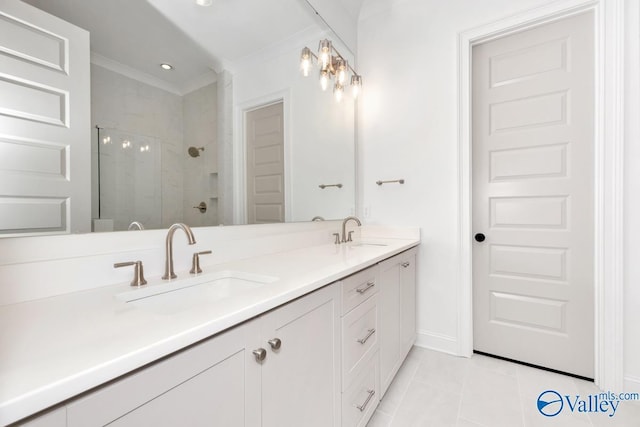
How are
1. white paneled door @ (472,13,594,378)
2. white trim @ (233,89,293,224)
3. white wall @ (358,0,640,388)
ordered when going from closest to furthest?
1. white trim @ (233,89,293,224)
2. white paneled door @ (472,13,594,378)
3. white wall @ (358,0,640,388)

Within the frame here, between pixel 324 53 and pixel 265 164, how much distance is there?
0.94m

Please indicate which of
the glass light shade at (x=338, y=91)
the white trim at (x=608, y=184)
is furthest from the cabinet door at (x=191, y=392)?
the white trim at (x=608, y=184)

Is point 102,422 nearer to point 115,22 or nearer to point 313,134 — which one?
point 115,22

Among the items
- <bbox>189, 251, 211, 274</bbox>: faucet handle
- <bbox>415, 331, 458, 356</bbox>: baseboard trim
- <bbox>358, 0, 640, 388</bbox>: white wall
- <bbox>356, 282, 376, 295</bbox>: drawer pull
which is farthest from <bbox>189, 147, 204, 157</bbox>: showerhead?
<bbox>415, 331, 458, 356</bbox>: baseboard trim

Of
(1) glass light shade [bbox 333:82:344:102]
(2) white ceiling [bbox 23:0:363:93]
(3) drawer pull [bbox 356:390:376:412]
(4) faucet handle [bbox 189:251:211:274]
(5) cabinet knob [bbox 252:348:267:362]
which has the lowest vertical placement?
(3) drawer pull [bbox 356:390:376:412]

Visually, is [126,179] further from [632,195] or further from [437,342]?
[632,195]

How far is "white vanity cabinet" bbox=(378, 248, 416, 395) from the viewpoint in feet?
5.00

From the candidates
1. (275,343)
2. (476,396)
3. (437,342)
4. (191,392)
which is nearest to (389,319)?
(476,396)

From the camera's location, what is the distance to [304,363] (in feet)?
3.00

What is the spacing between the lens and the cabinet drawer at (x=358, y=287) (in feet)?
3.78

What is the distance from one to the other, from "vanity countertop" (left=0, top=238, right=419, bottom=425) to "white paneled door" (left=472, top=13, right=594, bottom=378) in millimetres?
1668

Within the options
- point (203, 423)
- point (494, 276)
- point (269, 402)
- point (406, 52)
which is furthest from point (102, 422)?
point (406, 52)
